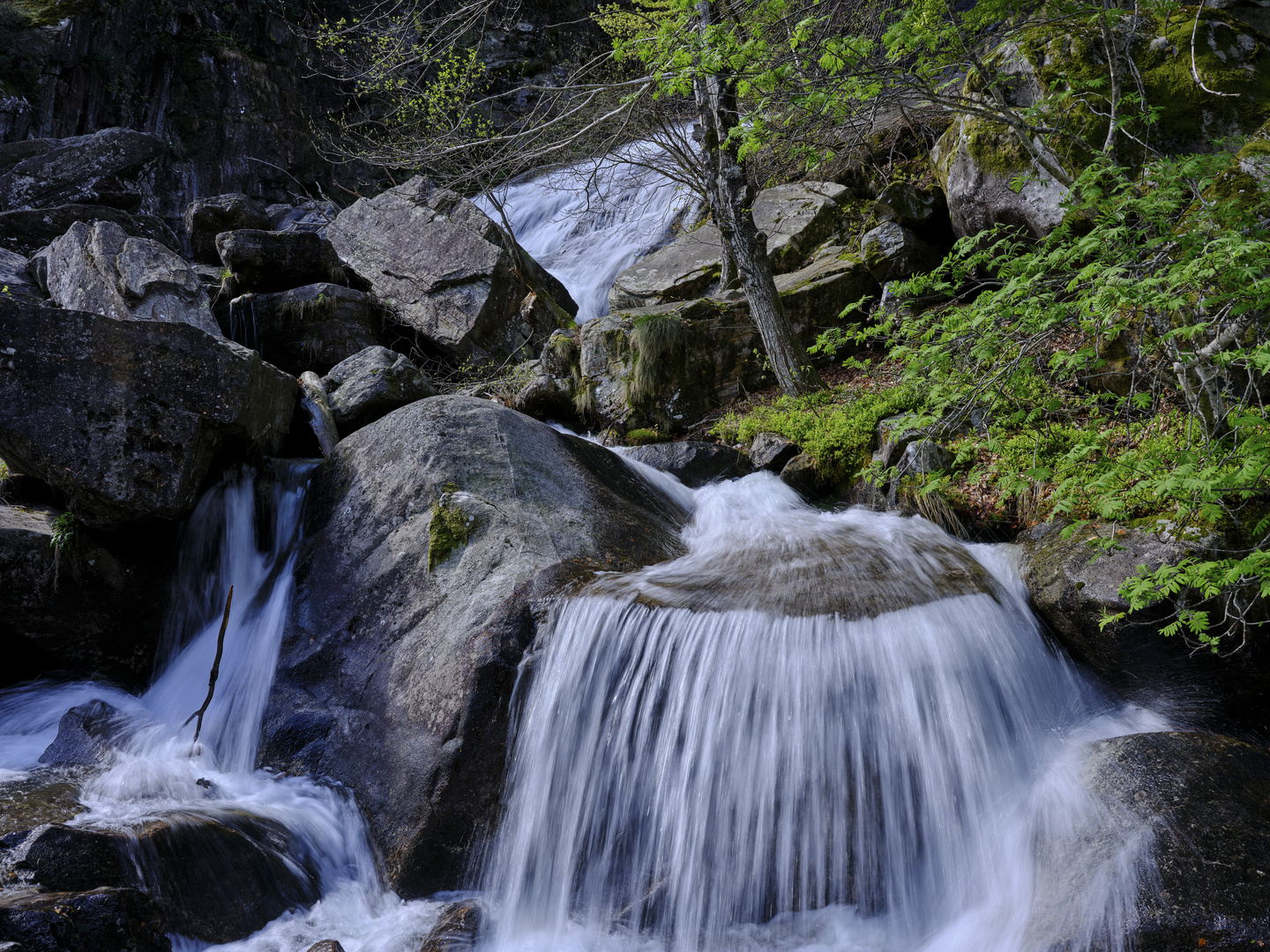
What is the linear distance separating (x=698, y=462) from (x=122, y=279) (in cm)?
660

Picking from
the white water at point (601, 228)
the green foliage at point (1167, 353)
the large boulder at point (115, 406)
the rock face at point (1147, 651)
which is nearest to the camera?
the green foliage at point (1167, 353)

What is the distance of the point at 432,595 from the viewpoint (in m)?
4.65

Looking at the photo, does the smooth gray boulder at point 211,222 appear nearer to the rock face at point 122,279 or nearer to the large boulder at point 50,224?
the large boulder at point 50,224

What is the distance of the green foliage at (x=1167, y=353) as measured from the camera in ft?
10.1

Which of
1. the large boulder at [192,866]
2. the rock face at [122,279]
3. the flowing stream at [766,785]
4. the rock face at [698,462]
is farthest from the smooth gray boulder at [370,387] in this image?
the large boulder at [192,866]

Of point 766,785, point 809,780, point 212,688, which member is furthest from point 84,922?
point 809,780

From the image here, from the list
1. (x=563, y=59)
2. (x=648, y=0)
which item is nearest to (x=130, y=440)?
(x=648, y=0)

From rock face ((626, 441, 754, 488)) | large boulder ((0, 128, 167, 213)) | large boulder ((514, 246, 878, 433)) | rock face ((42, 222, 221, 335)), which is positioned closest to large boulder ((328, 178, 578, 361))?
large boulder ((514, 246, 878, 433))

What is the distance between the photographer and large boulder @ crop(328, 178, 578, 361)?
33.8 ft

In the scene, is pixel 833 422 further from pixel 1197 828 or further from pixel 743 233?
pixel 1197 828

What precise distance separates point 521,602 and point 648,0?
23.6 feet

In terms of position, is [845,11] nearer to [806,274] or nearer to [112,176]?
[806,274]

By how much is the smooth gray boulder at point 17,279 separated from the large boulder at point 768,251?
23.6 feet

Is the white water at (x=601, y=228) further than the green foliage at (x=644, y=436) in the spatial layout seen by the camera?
Yes
